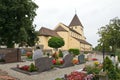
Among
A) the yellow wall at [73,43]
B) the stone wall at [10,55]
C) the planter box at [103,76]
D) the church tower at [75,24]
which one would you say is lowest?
the planter box at [103,76]

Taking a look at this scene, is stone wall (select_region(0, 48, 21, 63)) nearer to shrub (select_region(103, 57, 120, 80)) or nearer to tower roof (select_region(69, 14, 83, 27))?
shrub (select_region(103, 57, 120, 80))

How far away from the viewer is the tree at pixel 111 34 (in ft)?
204

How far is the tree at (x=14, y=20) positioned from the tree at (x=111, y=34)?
32.0m

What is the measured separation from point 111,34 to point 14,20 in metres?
37.3

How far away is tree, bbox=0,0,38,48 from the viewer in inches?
1201

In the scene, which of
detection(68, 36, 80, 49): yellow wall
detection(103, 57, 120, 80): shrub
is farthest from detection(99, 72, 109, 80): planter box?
detection(68, 36, 80, 49): yellow wall

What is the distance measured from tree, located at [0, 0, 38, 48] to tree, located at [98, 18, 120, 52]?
3200 cm

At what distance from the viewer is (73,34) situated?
97.7 m

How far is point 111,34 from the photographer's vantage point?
6394 cm

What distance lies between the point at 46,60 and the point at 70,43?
71.5 meters

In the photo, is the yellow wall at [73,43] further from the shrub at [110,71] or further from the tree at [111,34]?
the shrub at [110,71]

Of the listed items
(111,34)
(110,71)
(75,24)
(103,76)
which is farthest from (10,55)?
(75,24)

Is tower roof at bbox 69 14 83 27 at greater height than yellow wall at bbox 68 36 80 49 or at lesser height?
greater

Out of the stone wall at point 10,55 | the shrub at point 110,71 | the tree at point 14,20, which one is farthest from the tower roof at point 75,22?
the shrub at point 110,71
